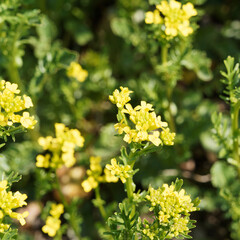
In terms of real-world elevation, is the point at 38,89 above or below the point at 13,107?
below

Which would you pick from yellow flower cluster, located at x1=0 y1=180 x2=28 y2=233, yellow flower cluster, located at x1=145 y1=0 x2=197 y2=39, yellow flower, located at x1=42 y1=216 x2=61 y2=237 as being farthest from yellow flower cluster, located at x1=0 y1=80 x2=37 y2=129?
yellow flower cluster, located at x1=145 y1=0 x2=197 y2=39

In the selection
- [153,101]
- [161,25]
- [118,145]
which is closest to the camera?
[161,25]

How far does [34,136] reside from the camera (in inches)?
141

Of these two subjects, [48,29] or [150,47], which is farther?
[48,29]

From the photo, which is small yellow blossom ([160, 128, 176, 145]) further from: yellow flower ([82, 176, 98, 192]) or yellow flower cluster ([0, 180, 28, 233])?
yellow flower cluster ([0, 180, 28, 233])

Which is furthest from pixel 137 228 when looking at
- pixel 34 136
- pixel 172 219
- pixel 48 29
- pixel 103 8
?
pixel 103 8

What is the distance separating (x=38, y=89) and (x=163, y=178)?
138cm

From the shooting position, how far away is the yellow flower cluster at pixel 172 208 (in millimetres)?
2043

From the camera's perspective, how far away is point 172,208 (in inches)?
81.5

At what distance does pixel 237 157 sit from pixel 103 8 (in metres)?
2.84

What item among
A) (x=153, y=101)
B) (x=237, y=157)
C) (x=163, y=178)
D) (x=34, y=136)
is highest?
(x=153, y=101)

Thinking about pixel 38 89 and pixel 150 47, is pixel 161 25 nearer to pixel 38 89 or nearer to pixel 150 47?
pixel 150 47

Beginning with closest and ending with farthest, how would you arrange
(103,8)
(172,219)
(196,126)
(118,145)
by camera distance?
(172,219)
(196,126)
(118,145)
(103,8)

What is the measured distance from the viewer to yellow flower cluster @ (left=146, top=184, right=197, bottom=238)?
2.04 metres
